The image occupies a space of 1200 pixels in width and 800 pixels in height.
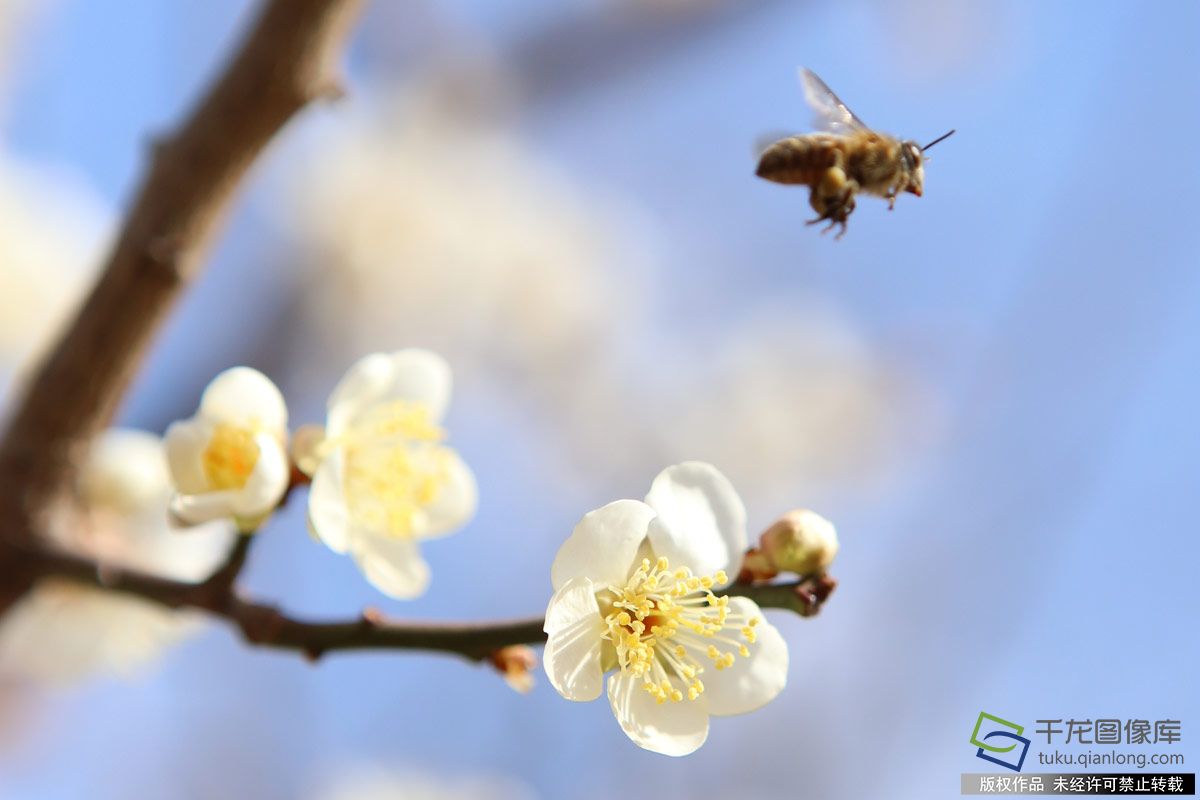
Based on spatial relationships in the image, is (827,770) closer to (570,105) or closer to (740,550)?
(570,105)

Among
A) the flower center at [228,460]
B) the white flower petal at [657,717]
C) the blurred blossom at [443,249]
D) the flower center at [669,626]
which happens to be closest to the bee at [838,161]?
the flower center at [669,626]

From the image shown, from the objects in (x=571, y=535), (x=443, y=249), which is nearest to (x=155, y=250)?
(x=571, y=535)

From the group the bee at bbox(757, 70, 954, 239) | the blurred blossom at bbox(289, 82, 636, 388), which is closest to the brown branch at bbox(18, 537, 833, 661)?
the bee at bbox(757, 70, 954, 239)

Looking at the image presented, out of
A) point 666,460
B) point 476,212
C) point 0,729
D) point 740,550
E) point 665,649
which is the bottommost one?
point 0,729

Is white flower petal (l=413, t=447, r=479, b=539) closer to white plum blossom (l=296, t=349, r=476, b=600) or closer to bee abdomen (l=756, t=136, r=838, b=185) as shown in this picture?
white plum blossom (l=296, t=349, r=476, b=600)

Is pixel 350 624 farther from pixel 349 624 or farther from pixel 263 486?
pixel 263 486

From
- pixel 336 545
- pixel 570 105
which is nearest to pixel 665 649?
→ pixel 336 545

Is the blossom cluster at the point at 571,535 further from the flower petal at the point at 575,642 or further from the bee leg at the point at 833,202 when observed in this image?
the bee leg at the point at 833,202
